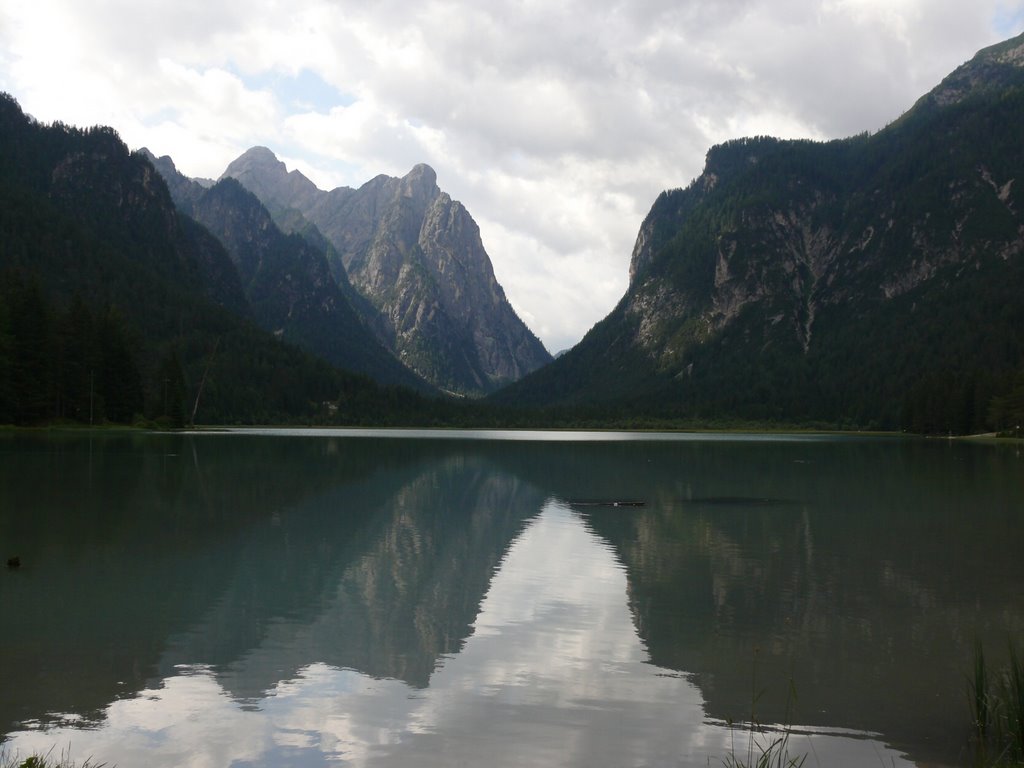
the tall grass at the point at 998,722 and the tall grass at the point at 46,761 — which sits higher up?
the tall grass at the point at 998,722

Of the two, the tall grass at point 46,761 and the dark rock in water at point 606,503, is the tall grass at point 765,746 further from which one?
the dark rock in water at point 606,503

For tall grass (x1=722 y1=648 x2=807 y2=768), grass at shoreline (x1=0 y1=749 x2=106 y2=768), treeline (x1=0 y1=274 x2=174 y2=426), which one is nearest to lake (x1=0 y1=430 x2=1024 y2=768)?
tall grass (x1=722 y1=648 x2=807 y2=768)

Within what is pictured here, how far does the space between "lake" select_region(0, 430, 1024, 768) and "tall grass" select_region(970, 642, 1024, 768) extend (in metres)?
0.39

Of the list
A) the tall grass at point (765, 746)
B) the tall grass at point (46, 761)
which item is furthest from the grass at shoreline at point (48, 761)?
the tall grass at point (765, 746)

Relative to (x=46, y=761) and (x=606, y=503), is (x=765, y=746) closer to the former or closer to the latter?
(x=46, y=761)

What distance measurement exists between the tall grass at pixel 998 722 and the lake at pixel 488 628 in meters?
0.39

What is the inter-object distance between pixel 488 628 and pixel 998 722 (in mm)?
11089

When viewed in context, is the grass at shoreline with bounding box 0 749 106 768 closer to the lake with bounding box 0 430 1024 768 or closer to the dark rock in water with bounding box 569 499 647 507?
the lake with bounding box 0 430 1024 768

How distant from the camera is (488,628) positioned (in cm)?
2128

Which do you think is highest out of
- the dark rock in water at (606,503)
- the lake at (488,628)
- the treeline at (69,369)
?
the treeline at (69,369)

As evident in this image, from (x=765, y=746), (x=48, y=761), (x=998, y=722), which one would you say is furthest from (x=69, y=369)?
(x=998, y=722)

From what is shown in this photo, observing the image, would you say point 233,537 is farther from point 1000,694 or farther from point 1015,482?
point 1015,482

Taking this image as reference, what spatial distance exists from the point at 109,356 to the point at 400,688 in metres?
127

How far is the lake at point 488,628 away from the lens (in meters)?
14.0
